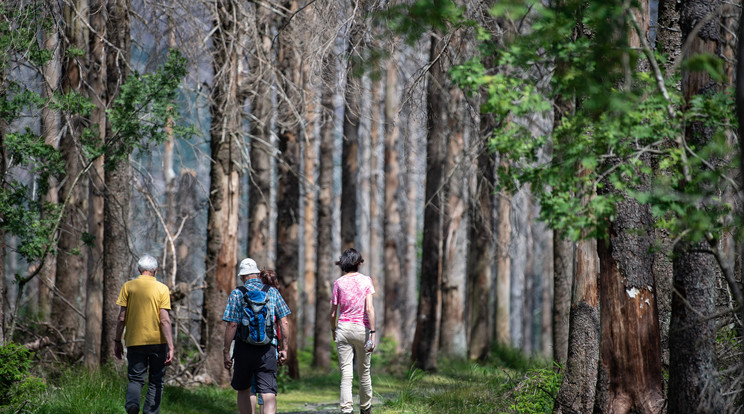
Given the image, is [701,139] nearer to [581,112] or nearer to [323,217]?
[581,112]

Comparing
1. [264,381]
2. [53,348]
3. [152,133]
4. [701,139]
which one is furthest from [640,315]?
[53,348]

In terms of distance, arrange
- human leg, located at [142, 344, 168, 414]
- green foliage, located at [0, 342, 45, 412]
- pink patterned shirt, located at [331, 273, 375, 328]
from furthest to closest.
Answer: pink patterned shirt, located at [331, 273, 375, 328] → human leg, located at [142, 344, 168, 414] → green foliage, located at [0, 342, 45, 412]

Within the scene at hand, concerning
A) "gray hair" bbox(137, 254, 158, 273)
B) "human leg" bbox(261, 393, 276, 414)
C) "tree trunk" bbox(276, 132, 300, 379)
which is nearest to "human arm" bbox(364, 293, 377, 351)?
"human leg" bbox(261, 393, 276, 414)

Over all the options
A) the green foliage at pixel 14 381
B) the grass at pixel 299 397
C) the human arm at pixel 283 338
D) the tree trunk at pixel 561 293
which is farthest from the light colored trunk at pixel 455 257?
the green foliage at pixel 14 381

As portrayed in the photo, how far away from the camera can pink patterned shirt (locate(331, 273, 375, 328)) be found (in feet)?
27.3

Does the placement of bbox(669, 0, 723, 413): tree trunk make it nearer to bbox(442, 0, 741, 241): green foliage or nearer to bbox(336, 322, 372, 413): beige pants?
bbox(442, 0, 741, 241): green foliage

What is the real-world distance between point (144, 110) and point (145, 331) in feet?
12.2

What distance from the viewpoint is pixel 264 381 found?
25.0 ft

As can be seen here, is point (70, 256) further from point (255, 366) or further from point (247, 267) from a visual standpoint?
point (255, 366)

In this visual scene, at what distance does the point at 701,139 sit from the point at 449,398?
4.82 m

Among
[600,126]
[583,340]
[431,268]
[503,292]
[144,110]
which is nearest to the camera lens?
[600,126]

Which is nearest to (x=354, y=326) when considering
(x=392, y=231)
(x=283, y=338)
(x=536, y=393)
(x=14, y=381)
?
(x=283, y=338)

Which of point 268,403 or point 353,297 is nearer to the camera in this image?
point 268,403

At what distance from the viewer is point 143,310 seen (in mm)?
7723
